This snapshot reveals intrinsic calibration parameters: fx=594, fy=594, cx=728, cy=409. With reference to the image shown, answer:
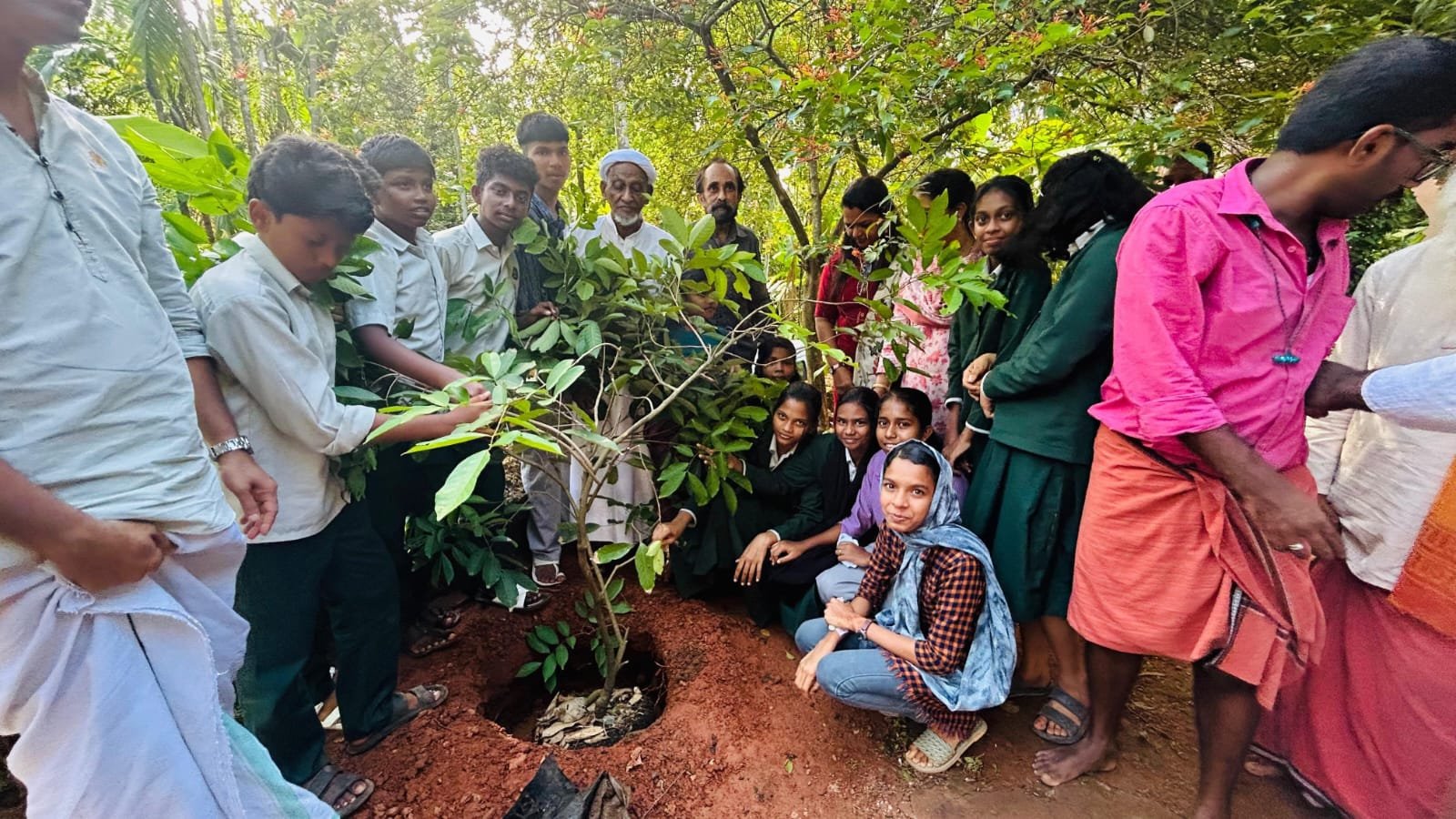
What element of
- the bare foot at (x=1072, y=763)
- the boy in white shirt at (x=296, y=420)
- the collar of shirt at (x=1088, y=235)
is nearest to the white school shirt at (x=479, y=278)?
the boy in white shirt at (x=296, y=420)

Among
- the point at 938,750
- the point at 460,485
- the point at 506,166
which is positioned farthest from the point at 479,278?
the point at 938,750

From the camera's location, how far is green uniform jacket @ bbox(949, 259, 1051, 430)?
200cm

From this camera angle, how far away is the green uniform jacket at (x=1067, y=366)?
166 centimetres

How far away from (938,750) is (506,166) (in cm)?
252

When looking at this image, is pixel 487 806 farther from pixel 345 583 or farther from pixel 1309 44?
pixel 1309 44

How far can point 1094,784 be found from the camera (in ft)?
5.86

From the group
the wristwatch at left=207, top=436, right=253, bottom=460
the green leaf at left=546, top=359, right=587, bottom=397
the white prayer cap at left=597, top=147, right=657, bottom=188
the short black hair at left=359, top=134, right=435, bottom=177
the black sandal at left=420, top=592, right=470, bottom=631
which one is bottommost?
the black sandal at left=420, top=592, right=470, bottom=631

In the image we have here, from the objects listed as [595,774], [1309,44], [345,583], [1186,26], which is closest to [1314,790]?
[595,774]

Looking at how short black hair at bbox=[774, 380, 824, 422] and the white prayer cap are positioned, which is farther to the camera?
the white prayer cap

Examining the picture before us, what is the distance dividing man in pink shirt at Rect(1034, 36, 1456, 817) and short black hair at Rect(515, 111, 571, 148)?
2486mm

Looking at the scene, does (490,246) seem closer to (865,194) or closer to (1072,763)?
(865,194)

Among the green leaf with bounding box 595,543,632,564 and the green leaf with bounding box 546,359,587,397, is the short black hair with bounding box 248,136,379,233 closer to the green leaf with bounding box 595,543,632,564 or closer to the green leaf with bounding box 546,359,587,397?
the green leaf with bounding box 546,359,587,397

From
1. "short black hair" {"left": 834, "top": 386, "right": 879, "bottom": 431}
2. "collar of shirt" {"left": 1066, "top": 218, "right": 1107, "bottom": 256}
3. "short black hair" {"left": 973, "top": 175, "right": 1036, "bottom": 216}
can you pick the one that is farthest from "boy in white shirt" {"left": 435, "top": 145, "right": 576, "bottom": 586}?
"collar of shirt" {"left": 1066, "top": 218, "right": 1107, "bottom": 256}

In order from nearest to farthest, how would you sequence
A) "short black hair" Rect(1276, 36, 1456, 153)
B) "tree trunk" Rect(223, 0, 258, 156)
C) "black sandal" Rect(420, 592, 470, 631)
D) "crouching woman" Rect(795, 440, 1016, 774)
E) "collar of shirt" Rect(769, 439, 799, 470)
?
1. "short black hair" Rect(1276, 36, 1456, 153)
2. "crouching woman" Rect(795, 440, 1016, 774)
3. "black sandal" Rect(420, 592, 470, 631)
4. "collar of shirt" Rect(769, 439, 799, 470)
5. "tree trunk" Rect(223, 0, 258, 156)
